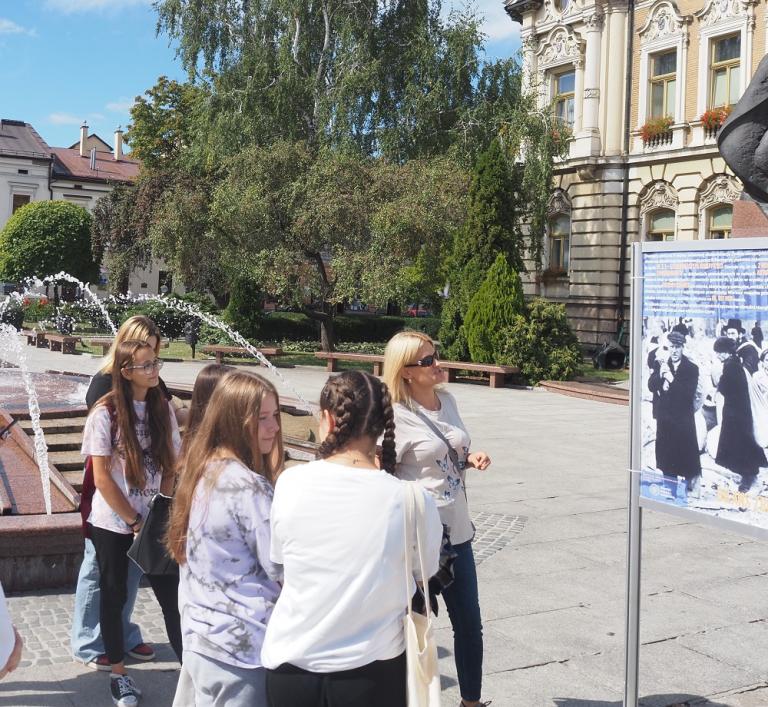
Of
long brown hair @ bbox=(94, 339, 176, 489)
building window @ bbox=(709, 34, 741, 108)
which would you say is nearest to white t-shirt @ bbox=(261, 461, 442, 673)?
long brown hair @ bbox=(94, 339, 176, 489)

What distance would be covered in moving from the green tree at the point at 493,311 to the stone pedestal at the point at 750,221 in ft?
51.4

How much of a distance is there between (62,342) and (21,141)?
52.9 m

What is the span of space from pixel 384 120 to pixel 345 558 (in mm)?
25367

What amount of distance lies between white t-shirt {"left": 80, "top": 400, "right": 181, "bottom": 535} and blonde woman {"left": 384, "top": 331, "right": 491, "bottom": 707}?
1.18 meters

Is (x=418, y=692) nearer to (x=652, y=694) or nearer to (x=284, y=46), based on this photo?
(x=652, y=694)

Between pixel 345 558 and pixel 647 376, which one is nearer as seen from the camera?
pixel 345 558

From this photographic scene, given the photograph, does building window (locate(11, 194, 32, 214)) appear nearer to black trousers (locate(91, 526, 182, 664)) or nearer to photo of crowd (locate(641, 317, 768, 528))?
black trousers (locate(91, 526, 182, 664))

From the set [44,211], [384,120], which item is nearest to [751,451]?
[384,120]

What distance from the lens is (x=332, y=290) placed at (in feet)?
82.3

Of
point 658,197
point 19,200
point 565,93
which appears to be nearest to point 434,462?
point 658,197

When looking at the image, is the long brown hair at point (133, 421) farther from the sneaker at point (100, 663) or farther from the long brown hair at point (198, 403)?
A: the sneaker at point (100, 663)

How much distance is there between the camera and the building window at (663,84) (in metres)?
28.3

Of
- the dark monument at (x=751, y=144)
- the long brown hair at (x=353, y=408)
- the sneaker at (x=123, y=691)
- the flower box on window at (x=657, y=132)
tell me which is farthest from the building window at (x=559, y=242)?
the long brown hair at (x=353, y=408)

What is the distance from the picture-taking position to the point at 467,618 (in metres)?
3.86
